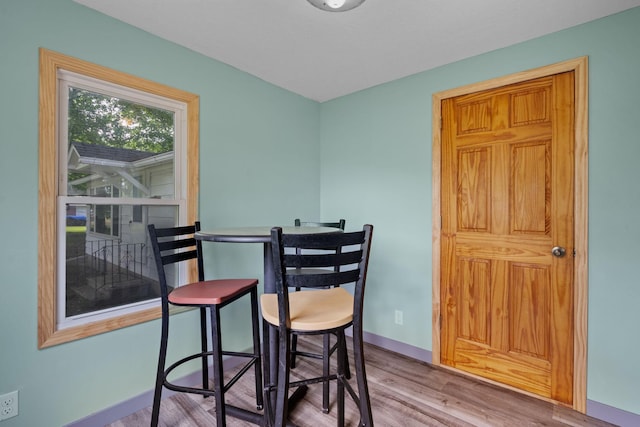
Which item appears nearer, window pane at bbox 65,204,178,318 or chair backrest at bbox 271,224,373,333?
chair backrest at bbox 271,224,373,333

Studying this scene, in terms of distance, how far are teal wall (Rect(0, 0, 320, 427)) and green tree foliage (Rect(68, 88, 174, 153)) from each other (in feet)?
0.65

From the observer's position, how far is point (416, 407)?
73.5 inches

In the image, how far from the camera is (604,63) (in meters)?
1.78

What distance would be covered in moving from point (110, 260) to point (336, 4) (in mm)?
2019

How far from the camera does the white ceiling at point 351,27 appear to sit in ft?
5.52

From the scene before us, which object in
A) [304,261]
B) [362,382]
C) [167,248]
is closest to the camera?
[304,261]

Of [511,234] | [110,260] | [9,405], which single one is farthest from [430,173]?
[9,405]

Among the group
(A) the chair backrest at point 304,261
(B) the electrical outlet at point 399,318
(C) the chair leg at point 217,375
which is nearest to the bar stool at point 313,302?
(A) the chair backrest at point 304,261

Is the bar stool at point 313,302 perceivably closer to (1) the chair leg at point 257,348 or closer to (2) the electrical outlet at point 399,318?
(1) the chair leg at point 257,348

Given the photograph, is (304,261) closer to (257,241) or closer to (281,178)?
(257,241)

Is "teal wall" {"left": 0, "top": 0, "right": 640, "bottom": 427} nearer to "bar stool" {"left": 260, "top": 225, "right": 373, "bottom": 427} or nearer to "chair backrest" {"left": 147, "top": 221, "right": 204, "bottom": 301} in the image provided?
"chair backrest" {"left": 147, "top": 221, "right": 204, "bottom": 301}

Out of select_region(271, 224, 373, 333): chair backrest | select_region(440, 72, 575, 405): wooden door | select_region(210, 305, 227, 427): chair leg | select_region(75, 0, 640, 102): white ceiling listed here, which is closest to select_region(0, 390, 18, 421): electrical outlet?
select_region(210, 305, 227, 427): chair leg

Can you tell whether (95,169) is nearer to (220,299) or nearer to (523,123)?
(220,299)

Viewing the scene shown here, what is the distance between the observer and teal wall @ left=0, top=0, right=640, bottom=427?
1493 millimetres
